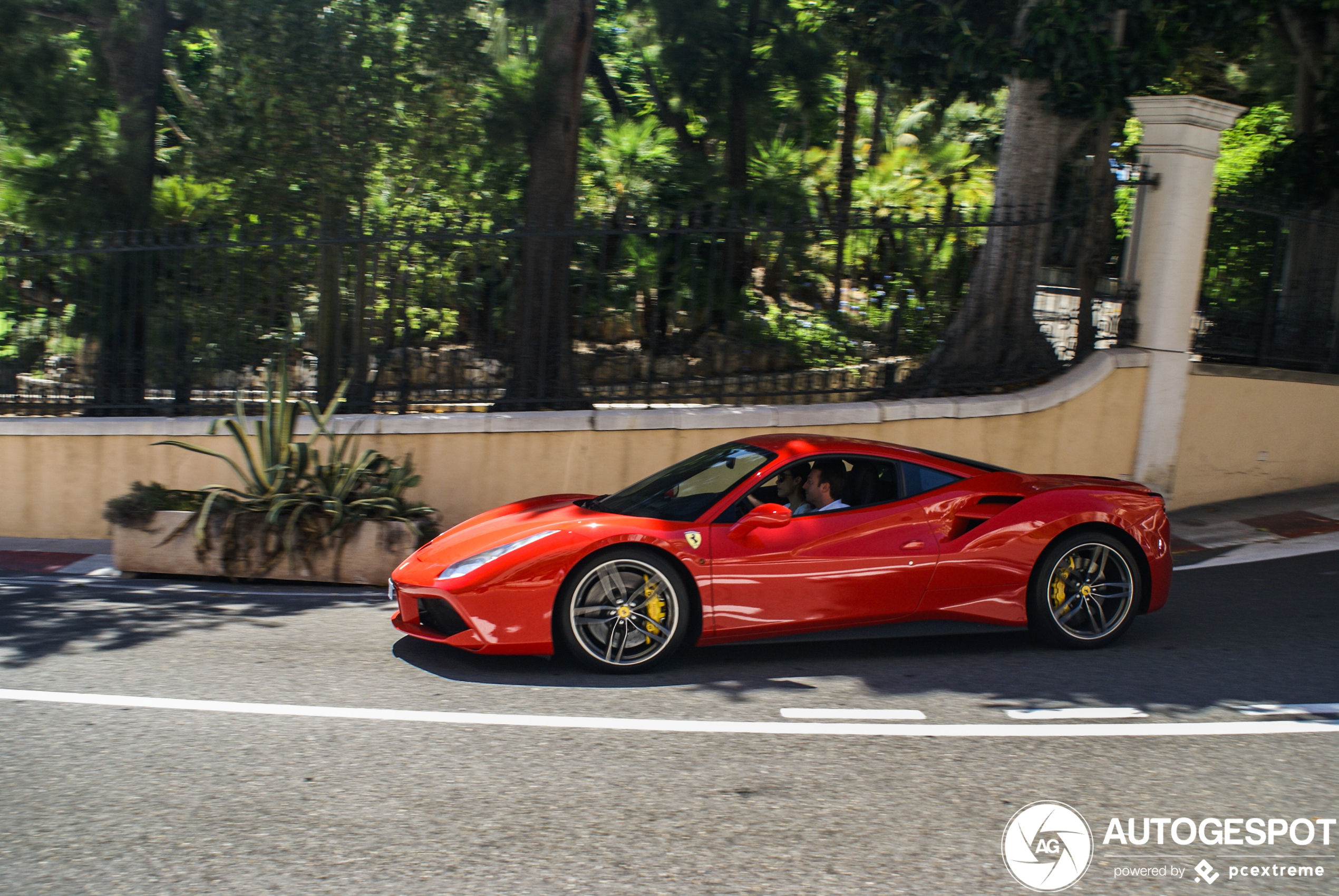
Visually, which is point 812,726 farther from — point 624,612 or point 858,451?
point 858,451

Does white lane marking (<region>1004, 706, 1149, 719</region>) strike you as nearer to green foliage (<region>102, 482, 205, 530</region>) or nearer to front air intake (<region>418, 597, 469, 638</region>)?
front air intake (<region>418, 597, 469, 638</region>)

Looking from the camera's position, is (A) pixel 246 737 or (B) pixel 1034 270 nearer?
(A) pixel 246 737

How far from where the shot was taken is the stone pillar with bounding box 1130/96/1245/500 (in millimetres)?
10164

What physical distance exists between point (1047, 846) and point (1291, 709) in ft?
7.19

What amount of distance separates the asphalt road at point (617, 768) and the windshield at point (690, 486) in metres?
0.82

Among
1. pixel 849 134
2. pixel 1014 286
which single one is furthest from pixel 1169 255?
pixel 849 134

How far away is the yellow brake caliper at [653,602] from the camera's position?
559 centimetres

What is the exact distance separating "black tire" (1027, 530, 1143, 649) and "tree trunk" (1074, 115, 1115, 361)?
188 inches

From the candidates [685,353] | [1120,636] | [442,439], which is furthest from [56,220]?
[1120,636]

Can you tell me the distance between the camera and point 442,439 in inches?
379

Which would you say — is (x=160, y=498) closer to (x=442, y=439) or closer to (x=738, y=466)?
(x=442, y=439)

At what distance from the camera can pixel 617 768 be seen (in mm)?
4238

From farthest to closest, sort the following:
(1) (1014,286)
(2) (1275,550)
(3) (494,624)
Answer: (1) (1014,286), (2) (1275,550), (3) (494,624)

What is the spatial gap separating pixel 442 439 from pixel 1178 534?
6.50 metres
